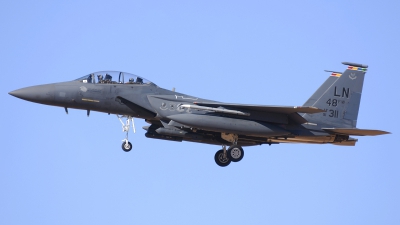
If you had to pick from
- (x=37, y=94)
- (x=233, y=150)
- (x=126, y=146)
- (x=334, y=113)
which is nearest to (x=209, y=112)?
(x=233, y=150)

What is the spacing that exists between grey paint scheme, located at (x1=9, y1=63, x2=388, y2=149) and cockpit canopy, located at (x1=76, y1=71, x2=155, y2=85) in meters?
0.13

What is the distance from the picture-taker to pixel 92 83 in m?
23.0

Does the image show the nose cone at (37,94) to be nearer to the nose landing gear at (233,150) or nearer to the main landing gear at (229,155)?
the nose landing gear at (233,150)

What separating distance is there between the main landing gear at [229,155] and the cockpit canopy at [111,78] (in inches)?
143

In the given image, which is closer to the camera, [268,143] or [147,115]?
[147,115]

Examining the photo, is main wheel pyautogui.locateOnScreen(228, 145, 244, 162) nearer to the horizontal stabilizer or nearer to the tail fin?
the tail fin

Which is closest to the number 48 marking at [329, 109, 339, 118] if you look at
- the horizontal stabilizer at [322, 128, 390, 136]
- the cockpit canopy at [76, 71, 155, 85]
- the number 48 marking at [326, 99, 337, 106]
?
the number 48 marking at [326, 99, 337, 106]

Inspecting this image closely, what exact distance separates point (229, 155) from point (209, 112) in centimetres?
196

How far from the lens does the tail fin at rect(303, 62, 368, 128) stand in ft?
78.0

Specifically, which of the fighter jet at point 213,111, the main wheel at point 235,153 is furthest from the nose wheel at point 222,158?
the main wheel at point 235,153

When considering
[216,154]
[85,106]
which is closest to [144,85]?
[85,106]

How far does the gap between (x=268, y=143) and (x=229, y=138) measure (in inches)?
74.5

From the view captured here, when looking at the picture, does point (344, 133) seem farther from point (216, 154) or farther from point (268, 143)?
point (216, 154)

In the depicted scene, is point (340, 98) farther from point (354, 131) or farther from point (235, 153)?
point (235, 153)
